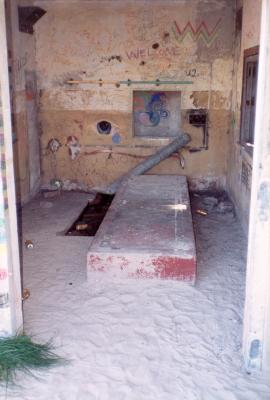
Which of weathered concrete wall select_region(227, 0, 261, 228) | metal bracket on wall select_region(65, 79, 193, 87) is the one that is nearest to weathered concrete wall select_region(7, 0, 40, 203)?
metal bracket on wall select_region(65, 79, 193, 87)

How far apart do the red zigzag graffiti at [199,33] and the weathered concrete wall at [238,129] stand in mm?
477

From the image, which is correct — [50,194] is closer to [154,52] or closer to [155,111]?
[155,111]

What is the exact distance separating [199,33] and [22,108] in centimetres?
340

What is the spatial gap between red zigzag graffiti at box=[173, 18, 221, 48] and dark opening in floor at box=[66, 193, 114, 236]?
3178 millimetres

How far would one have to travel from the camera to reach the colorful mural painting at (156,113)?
29.9 feet

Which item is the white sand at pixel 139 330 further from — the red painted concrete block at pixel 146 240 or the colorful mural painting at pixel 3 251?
the colorful mural painting at pixel 3 251

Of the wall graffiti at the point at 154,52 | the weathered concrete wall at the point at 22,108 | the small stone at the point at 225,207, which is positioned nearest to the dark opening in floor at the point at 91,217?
the weathered concrete wall at the point at 22,108

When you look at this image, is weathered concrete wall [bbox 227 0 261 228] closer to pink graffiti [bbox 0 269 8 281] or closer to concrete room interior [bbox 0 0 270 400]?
concrete room interior [bbox 0 0 270 400]

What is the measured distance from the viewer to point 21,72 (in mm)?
7898

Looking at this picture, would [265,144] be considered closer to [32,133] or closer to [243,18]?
[243,18]

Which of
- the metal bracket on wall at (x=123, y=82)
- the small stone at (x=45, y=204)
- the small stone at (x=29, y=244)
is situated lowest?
the small stone at (x=29, y=244)

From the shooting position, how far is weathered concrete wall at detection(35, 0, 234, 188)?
27.5 ft

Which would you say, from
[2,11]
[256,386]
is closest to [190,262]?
[256,386]

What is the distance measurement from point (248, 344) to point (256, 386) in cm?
30
